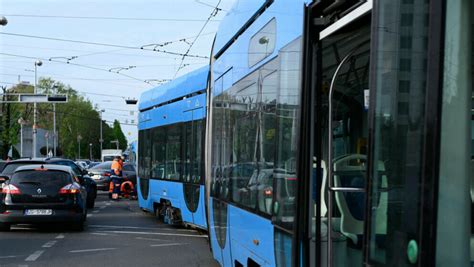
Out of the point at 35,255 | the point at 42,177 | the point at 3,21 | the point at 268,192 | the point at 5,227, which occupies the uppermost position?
the point at 3,21

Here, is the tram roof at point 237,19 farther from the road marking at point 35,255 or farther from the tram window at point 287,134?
the road marking at point 35,255

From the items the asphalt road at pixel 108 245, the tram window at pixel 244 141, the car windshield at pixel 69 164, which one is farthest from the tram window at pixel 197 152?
the car windshield at pixel 69 164

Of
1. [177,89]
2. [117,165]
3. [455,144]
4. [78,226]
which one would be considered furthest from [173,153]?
[455,144]

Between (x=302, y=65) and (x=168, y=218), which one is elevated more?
(x=302, y=65)

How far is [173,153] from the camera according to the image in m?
15.7

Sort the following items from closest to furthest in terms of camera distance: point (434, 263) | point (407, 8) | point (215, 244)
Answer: point (434, 263), point (407, 8), point (215, 244)

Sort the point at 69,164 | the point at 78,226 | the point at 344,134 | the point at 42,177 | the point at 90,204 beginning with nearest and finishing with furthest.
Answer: the point at 344,134 → the point at 42,177 → the point at 78,226 → the point at 90,204 → the point at 69,164

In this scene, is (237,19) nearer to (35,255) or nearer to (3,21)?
(35,255)

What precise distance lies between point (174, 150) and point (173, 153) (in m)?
0.08

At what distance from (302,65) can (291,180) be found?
0.71 m

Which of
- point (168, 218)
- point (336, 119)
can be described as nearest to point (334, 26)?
point (336, 119)

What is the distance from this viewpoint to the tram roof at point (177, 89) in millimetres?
14086

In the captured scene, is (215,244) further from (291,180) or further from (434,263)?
(434,263)

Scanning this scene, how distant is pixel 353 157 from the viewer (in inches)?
174
